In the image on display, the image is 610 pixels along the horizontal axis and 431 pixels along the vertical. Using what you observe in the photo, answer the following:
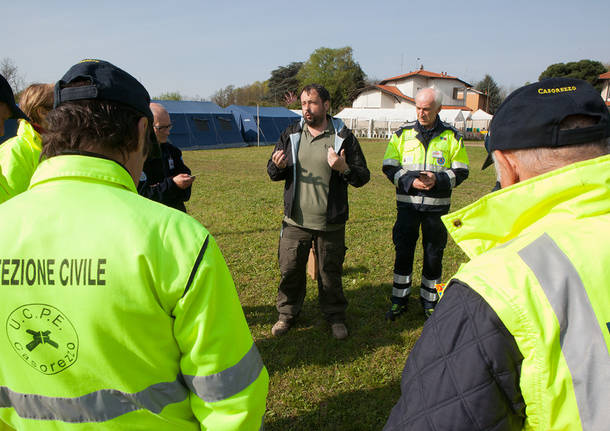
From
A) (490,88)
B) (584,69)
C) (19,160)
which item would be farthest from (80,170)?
(490,88)

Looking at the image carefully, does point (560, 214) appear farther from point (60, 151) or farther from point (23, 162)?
point (23, 162)

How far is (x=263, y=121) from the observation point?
2597 cm

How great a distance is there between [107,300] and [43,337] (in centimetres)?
23

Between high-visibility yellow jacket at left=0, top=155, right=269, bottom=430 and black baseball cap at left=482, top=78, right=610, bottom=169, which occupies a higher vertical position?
black baseball cap at left=482, top=78, right=610, bottom=169

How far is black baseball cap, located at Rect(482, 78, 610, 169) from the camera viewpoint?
41.0 inches

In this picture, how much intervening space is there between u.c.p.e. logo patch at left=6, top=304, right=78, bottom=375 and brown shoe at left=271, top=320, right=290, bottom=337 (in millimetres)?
2842

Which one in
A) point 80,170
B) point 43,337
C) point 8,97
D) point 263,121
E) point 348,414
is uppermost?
point 8,97

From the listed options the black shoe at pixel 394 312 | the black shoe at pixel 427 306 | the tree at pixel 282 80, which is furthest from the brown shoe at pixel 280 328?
the tree at pixel 282 80

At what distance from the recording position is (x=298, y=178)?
3.60 meters

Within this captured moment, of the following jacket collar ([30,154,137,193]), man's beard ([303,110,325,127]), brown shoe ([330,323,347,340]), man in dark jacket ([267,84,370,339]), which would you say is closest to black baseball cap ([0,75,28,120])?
jacket collar ([30,154,137,193])

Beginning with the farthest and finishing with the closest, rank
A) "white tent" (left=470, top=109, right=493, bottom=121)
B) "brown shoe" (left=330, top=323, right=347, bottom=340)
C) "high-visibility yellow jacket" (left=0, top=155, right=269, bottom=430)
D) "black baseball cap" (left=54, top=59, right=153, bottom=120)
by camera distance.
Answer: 1. "white tent" (left=470, top=109, right=493, bottom=121)
2. "brown shoe" (left=330, top=323, right=347, bottom=340)
3. "black baseball cap" (left=54, top=59, right=153, bottom=120)
4. "high-visibility yellow jacket" (left=0, top=155, right=269, bottom=430)

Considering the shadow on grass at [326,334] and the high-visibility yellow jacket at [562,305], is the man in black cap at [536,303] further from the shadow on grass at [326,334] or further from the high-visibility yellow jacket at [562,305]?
the shadow on grass at [326,334]

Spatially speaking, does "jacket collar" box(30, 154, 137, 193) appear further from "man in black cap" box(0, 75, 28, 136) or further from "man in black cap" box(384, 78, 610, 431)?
"man in black cap" box(0, 75, 28, 136)

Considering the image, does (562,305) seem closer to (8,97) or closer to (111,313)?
(111,313)
